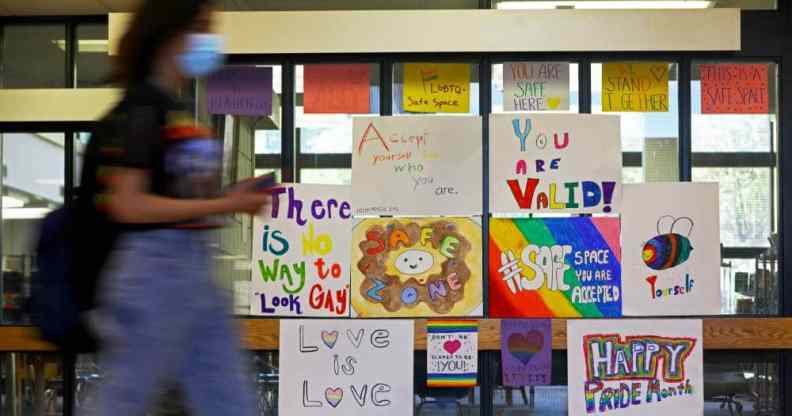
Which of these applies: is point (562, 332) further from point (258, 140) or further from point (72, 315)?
point (72, 315)

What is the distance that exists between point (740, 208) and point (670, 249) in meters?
0.47

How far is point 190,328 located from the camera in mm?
2512

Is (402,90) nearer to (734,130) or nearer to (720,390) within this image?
(734,130)

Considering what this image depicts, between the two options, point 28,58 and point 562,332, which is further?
point 28,58

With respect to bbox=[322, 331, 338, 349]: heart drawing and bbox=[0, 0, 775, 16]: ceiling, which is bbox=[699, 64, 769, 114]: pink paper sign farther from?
bbox=[322, 331, 338, 349]: heart drawing

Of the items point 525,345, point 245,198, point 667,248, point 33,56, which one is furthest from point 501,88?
point 245,198

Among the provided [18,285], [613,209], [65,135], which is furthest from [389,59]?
[18,285]

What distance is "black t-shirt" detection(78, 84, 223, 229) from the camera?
8.16ft

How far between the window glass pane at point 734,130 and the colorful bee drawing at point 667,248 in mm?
478

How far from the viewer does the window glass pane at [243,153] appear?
6.54 metres

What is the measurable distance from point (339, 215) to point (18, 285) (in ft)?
6.68

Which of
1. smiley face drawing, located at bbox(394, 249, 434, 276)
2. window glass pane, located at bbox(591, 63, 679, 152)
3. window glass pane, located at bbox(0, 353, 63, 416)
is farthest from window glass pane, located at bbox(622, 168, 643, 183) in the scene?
window glass pane, located at bbox(0, 353, 63, 416)

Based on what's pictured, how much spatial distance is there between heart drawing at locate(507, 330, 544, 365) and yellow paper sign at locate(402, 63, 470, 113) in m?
1.32

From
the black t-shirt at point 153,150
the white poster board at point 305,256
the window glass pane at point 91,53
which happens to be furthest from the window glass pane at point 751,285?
the black t-shirt at point 153,150
